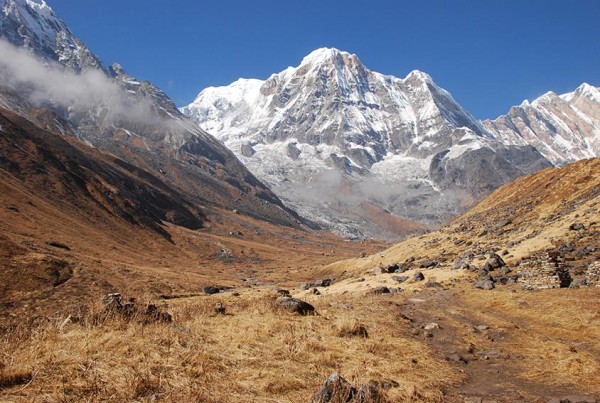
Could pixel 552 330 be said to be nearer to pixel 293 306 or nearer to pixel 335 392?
pixel 293 306

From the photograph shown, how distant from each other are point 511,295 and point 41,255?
3334 cm

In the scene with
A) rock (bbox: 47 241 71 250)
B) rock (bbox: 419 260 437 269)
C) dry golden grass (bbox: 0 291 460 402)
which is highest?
rock (bbox: 419 260 437 269)

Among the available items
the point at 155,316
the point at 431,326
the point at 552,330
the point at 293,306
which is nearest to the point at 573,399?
the point at 431,326

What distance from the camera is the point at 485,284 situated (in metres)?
23.7

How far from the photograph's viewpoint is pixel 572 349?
1177 cm

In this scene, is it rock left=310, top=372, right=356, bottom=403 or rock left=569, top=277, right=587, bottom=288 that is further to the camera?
rock left=569, top=277, right=587, bottom=288

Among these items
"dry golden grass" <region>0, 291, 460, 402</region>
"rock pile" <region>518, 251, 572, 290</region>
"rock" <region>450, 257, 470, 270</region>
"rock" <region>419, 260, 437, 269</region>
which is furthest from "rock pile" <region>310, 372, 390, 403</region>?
"rock" <region>419, 260, 437, 269</region>

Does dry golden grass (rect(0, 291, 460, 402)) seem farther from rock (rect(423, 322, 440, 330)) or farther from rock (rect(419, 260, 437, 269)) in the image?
rock (rect(419, 260, 437, 269))

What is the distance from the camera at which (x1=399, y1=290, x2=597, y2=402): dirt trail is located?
880cm

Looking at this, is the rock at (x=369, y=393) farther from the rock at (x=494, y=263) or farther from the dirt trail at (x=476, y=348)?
the rock at (x=494, y=263)

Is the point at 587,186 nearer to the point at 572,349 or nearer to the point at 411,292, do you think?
the point at 411,292

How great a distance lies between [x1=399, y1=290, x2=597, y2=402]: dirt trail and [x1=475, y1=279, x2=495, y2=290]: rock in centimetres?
308

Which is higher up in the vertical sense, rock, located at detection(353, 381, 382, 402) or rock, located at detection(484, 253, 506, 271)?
rock, located at detection(484, 253, 506, 271)

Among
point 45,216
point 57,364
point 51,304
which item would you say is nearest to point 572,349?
point 57,364
